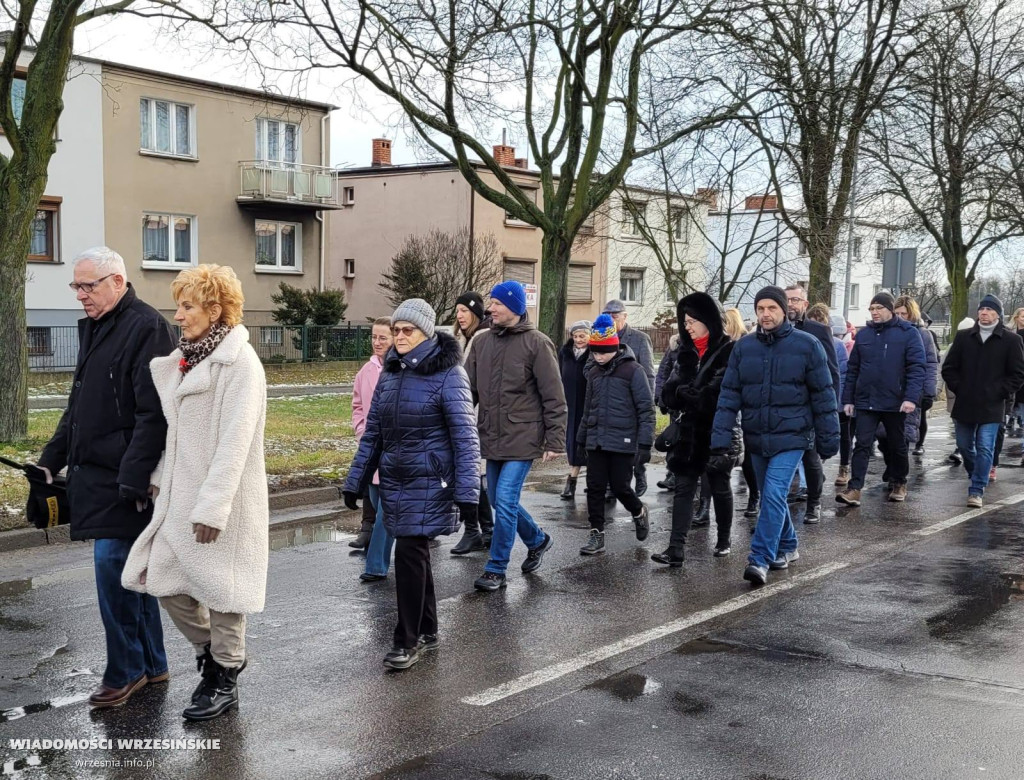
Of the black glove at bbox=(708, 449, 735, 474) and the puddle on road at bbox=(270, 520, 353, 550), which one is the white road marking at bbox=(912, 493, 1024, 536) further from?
the puddle on road at bbox=(270, 520, 353, 550)

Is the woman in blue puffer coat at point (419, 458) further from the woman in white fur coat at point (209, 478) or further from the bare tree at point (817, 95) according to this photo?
the bare tree at point (817, 95)

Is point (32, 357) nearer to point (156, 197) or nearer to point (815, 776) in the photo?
point (156, 197)

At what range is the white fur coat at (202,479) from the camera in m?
4.56

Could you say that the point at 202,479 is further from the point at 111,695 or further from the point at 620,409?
the point at 620,409

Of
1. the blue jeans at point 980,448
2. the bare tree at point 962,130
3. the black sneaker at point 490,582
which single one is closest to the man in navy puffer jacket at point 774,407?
the black sneaker at point 490,582

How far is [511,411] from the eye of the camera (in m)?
7.28

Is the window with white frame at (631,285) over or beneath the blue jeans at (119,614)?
over

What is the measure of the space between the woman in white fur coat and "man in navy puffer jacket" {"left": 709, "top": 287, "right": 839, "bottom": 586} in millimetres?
3805

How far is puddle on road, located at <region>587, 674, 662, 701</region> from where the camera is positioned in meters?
5.10

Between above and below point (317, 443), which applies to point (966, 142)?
above

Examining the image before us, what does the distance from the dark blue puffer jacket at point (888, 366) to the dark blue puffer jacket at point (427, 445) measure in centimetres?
644

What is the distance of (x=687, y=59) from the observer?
57.9 ft

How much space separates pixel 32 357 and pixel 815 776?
26.5m

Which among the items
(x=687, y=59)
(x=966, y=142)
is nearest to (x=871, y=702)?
(x=687, y=59)
